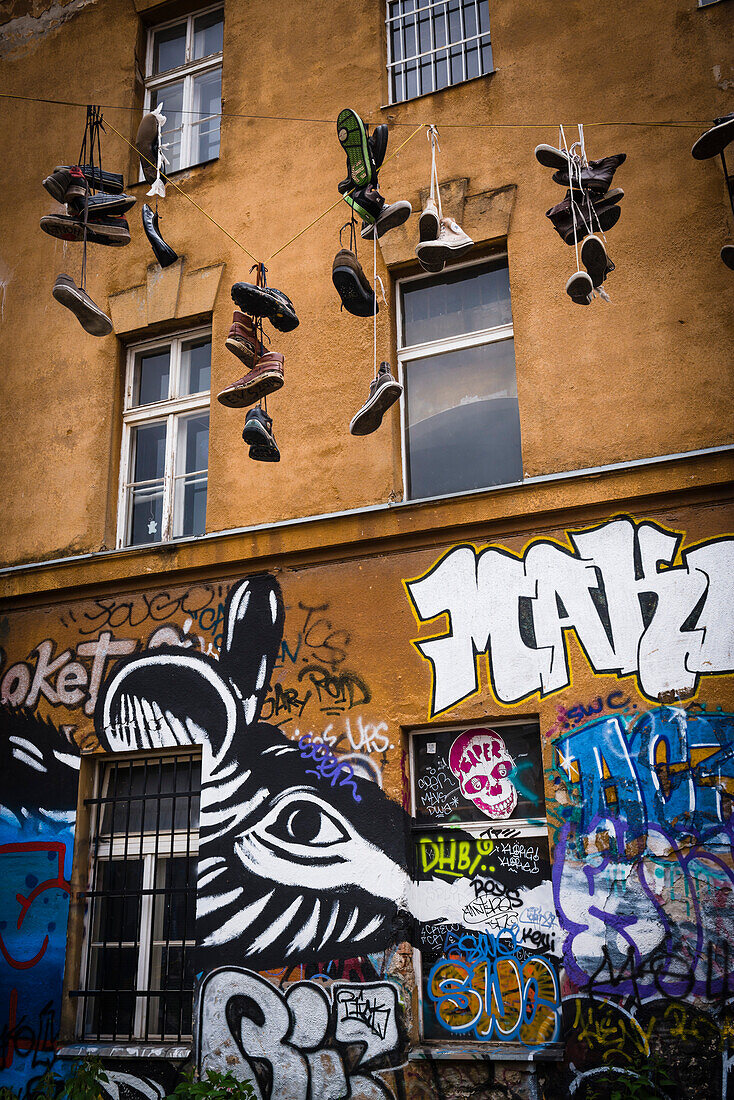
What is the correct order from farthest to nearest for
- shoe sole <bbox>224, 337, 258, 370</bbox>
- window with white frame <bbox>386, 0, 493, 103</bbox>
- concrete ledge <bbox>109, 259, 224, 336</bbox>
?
1. concrete ledge <bbox>109, 259, 224, 336</bbox>
2. window with white frame <bbox>386, 0, 493, 103</bbox>
3. shoe sole <bbox>224, 337, 258, 370</bbox>

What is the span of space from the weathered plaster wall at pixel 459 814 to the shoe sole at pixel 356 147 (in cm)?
226

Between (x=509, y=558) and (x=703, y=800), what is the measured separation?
1726 millimetres

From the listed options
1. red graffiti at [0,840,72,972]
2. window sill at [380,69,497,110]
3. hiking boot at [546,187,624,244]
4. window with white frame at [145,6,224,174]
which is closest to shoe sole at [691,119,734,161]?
hiking boot at [546,187,624,244]

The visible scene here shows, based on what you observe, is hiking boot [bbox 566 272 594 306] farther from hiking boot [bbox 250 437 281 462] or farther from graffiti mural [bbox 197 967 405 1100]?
graffiti mural [bbox 197 967 405 1100]

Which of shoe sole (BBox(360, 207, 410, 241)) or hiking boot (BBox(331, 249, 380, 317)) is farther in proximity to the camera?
hiking boot (BBox(331, 249, 380, 317))

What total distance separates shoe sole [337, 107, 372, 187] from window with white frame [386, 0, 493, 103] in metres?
1.66

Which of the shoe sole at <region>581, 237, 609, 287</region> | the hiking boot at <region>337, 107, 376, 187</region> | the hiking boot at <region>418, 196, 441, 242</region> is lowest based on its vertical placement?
the shoe sole at <region>581, 237, 609, 287</region>

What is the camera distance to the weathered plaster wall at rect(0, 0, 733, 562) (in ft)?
18.6

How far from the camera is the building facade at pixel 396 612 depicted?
5027 millimetres

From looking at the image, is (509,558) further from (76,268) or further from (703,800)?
(76,268)

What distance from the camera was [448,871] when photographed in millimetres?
5395

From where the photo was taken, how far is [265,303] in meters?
5.85

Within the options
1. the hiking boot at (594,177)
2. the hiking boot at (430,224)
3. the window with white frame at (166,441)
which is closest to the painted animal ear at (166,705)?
the window with white frame at (166,441)

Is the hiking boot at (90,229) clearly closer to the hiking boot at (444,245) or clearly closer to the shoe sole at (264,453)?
the shoe sole at (264,453)
